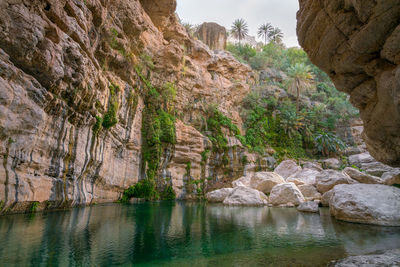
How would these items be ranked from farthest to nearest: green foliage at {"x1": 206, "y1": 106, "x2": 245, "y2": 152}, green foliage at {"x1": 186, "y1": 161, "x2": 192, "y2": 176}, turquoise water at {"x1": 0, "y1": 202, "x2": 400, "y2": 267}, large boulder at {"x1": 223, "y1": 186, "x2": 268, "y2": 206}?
green foliage at {"x1": 206, "y1": 106, "x2": 245, "y2": 152}, green foliage at {"x1": 186, "y1": 161, "x2": 192, "y2": 176}, large boulder at {"x1": 223, "y1": 186, "x2": 268, "y2": 206}, turquoise water at {"x1": 0, "y1": 202, "x2": 400, "y2": 267}

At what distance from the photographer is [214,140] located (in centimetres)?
2594

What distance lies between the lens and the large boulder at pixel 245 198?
1574 centimetres

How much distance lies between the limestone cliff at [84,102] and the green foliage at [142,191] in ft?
2.42

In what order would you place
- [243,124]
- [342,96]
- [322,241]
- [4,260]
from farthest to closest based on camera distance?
[342,96] → [243,124] → [322,241] → [4,260]

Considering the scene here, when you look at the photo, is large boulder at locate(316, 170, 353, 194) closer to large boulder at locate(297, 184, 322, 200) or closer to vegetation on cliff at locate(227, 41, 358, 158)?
large boulder at locate(297, 184, 322, 200)

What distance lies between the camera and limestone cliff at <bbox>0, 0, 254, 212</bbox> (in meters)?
8.05

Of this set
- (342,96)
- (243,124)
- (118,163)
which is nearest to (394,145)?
(118,163)

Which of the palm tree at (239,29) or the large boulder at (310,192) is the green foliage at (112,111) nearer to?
the large boulder at (310,192)

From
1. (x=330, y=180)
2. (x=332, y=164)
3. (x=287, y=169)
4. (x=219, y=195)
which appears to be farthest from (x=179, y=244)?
(x=332, y=164)

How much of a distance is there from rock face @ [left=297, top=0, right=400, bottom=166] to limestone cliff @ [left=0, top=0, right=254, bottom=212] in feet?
32.1

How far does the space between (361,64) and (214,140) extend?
67.2 ft

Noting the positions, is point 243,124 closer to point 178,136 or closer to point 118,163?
point 178,136

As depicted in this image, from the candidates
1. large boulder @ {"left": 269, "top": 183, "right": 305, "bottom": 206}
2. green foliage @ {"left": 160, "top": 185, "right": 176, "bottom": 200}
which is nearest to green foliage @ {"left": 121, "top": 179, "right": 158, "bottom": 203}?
green foliage @ {"left": 160, "top": 185, "right": 176, "bottom": 200}

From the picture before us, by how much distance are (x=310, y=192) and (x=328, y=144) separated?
2013 centimetres
